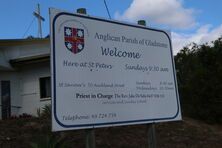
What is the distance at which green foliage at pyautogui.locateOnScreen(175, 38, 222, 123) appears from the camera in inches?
691

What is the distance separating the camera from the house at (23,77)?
21.0m

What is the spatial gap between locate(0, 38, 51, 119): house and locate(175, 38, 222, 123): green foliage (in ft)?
20.9

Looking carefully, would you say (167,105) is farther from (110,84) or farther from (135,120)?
(110,84)

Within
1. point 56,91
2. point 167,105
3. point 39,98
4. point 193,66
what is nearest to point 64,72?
point 56,91

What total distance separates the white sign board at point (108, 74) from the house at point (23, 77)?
1441cm

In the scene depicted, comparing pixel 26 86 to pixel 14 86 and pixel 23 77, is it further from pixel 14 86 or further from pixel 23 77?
pixel 14 86

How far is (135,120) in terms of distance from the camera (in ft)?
20.6

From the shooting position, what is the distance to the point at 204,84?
17938 millimetres

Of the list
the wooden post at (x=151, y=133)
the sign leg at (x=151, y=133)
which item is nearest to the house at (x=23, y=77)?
the wooden post at (x=151, y=133)

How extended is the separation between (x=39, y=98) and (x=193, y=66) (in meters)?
7.21

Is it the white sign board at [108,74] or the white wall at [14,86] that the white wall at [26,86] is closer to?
the white wall at [14,86]

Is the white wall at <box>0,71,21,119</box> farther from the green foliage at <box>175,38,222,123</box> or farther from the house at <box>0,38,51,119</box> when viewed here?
the green foliage at <box>175,38,222,123</box>

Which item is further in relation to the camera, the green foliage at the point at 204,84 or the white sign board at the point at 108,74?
the green foliage at the point at 204,84

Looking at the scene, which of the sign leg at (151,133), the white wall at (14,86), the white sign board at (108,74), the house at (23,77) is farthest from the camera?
the white wall at (14,86)
